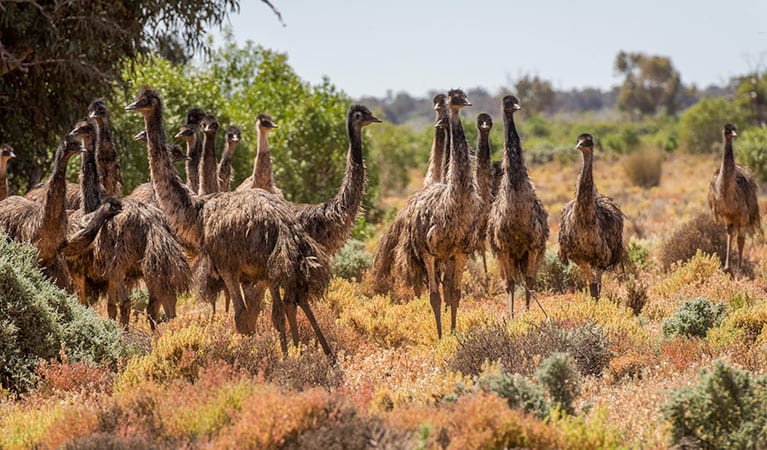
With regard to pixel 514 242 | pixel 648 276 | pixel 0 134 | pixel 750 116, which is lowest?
pixel 648 276

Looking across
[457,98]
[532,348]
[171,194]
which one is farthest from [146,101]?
[532,348]

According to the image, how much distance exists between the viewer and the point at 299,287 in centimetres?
629

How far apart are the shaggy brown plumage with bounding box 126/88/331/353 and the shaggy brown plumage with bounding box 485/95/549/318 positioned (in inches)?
102

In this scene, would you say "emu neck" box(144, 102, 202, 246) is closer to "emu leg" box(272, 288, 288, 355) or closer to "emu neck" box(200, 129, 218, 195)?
"emu leg" box(272, 288, 288, 355)

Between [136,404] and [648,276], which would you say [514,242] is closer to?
[648,276]

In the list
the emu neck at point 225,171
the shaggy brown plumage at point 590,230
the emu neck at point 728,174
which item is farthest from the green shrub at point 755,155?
the emu neck at point 225,171

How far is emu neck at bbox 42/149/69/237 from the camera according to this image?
732 cm

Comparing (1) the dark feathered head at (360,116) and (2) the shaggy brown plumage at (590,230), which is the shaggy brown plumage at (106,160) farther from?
(2) the shaggy brown plumage at (590,230)

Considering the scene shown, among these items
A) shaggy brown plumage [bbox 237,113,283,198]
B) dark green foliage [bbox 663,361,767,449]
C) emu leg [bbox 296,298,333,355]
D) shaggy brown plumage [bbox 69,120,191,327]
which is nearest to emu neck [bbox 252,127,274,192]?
shaggy brown plumage [bbox 237,113,283,198]

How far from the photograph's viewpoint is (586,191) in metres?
8.74

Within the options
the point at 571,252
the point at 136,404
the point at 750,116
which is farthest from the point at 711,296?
the point at 750,116

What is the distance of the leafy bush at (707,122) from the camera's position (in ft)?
124

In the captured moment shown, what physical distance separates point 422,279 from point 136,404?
12.3ft

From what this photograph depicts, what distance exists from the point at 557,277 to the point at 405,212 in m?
4.02
